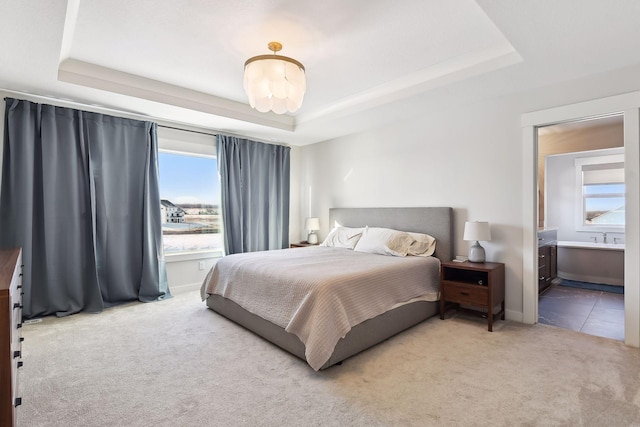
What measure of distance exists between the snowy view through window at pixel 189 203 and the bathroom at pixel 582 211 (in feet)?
15.4

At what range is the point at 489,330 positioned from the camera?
9.79ft

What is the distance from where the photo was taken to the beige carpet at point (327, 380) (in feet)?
5.82

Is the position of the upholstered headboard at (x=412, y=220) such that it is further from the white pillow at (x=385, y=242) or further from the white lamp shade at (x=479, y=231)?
the white lamp shade at (x=479, y=231)

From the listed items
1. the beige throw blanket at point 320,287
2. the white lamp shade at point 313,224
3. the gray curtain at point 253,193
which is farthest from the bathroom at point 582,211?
the gray curtain at point 253,193

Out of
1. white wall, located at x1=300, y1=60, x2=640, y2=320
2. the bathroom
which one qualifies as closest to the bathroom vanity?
A: the bathroom

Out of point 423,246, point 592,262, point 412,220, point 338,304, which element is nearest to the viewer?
point 338,304

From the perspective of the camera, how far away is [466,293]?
3.15 meters

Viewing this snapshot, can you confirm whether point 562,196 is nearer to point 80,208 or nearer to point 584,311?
point 584,311

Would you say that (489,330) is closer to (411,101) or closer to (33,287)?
(411,101)

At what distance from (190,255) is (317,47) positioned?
326 cm

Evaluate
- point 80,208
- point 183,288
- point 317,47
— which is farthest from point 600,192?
point 80,208

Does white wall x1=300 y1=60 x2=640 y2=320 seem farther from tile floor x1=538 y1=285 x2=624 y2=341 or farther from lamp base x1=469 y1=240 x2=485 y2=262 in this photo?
tile floor x1=538 y1=285 x2=624 y2=341

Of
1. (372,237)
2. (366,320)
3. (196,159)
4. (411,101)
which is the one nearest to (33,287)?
(196,159)

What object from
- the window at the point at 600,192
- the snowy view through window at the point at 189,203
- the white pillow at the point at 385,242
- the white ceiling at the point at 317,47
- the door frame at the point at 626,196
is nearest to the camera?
the white ceiling at the point at 317,47
